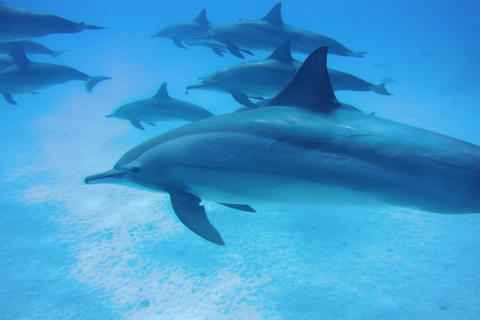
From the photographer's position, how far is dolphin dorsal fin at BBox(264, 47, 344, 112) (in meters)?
2.43

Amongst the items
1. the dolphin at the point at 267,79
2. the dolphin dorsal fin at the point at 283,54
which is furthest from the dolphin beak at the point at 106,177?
the dolphin dorsal fin at the point at 283,54

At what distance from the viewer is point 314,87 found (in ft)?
8.17

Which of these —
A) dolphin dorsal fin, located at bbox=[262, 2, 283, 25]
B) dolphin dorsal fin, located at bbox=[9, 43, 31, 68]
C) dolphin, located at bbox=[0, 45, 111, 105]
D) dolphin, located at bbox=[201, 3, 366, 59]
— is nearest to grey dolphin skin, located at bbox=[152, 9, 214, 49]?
dolphin, located at bbox=[201, 3, 366, 59]

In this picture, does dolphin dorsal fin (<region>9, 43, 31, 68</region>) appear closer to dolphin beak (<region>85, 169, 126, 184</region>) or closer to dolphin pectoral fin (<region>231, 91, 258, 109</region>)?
dolphin pectoral fin (<region>231, 91, 258, 109</region>)

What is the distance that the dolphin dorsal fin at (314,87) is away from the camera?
2.43 m

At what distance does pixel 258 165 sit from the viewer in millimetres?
2338

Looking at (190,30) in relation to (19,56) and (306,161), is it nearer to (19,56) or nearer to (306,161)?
(19,56)

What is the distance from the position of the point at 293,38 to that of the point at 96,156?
688 cm

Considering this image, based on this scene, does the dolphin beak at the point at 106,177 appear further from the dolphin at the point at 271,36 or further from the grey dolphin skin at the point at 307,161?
the dolphin at the point at 271,36

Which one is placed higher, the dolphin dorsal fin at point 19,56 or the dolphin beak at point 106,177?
the dolphin dorsal fin at point 19,56

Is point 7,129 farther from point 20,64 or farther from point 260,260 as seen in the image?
point 260,260

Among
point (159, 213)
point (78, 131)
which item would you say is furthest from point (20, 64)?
point (159, 213)

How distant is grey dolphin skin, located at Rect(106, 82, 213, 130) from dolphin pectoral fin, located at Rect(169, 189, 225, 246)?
448 centimetres

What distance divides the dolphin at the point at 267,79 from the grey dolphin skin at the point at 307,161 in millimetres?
2869
